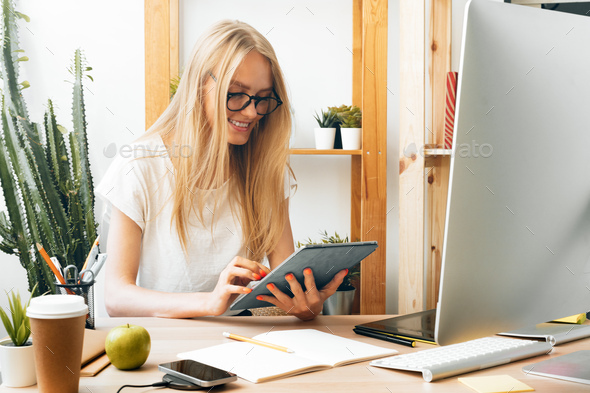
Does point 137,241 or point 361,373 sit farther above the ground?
point 137,241

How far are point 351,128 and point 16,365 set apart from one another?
1.52 m

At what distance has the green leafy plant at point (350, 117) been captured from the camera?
1968mm

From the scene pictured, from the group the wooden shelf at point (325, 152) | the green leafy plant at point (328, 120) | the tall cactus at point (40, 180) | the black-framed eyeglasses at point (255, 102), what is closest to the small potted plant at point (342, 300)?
the wooden shelf at point (325, 152)

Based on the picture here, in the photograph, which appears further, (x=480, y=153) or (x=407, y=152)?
(x=407, y=152)

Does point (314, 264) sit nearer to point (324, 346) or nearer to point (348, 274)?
point (324, 346)

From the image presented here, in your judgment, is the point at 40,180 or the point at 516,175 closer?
the point at 516,175

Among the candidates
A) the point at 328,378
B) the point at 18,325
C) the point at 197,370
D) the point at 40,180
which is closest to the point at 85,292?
the point at 18,325

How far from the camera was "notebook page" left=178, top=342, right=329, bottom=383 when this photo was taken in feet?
2.27

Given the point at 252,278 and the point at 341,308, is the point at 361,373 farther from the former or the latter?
the point at 341,308

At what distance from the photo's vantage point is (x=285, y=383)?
668 mm

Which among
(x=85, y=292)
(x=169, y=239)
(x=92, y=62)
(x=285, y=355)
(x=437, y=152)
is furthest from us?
(x=92, y=62)

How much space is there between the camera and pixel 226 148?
1479mm

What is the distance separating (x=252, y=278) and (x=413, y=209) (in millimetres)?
971

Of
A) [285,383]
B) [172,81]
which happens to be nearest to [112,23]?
[172,81]
